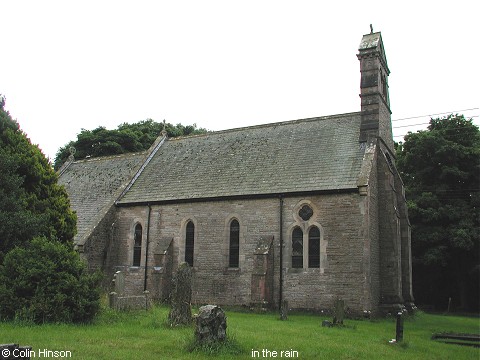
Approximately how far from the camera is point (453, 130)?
37.5 metres

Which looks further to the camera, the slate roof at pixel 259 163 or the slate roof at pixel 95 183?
the slate roof at pixel 95 183

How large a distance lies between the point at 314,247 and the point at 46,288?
1328 centimetres

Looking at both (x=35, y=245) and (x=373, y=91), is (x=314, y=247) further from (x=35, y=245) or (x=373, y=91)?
(x=35, y=245)

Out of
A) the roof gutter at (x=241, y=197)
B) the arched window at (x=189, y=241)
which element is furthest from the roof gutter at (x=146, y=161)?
the arched window at (x=189, y=241)

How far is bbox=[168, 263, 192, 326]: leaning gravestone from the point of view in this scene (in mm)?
14242

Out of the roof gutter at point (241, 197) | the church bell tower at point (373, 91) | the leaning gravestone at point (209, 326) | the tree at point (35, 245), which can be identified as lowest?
the leaning gravestone at point (209, 326)

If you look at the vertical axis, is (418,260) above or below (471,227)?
below

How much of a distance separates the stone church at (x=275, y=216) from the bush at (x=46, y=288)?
1003 cm

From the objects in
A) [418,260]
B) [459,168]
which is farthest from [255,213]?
[459,168]

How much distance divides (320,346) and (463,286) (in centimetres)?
2999

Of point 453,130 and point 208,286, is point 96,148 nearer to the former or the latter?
point 208,286

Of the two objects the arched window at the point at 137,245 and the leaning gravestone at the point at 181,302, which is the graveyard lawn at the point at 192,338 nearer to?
the leaning gravestone at the point at 181,302

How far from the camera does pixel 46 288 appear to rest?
1377 centimetres

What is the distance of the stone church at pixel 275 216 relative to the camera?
22219 mm
